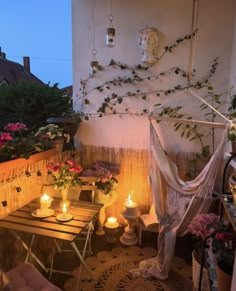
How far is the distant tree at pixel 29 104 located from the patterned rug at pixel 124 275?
1954mm

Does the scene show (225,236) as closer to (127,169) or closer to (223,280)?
(223,280)

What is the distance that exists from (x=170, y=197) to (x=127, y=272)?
2.47 ft

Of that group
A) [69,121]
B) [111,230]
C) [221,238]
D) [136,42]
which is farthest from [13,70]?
[221,238]

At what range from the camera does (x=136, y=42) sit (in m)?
2.48

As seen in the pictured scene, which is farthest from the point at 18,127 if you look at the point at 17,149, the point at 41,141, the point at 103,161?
the point at 103,161

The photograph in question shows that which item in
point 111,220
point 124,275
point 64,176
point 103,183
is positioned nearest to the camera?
point 64,176

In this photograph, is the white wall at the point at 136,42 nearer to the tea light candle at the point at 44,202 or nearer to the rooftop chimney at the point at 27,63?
the tea light candle at the point at 44,202

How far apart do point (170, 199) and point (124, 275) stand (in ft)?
2.50

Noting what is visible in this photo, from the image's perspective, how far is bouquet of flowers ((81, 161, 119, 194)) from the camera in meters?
2.44

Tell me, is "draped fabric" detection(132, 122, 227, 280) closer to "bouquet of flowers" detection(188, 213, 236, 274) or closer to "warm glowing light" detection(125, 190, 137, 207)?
"warm glowing light" detection(125, 190, 137, 207)

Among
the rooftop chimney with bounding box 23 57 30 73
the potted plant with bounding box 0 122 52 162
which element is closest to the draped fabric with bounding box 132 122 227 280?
the potted plant with bounding box 0 122 52 162

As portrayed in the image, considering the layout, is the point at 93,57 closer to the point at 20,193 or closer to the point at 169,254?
the point at 20,193

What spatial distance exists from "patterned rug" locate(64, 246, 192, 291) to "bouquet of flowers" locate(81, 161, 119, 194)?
25.0 inches

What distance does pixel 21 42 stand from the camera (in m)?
9.00
